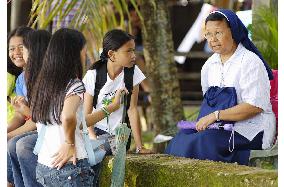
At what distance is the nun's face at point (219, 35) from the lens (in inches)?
209

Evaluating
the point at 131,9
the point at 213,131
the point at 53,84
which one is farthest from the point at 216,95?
the point at 131,9

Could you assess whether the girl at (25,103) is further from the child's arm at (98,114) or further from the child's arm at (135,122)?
the child's arm at (135,122)

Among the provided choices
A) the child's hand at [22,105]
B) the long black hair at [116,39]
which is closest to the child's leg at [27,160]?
the child's hand at [22,105]

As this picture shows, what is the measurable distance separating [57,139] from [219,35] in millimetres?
1421

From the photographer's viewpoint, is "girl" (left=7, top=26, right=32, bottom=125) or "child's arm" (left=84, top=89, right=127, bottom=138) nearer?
"child's arm" (left=84, top=89, right=127, bottom=138)

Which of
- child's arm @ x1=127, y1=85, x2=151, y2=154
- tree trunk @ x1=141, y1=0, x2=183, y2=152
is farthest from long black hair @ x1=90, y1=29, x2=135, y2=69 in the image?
tree trunk @ x1=141, y1=0, x2=183, y2=152

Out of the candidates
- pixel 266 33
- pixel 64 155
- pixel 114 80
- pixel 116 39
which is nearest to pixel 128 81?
pixel 114 80

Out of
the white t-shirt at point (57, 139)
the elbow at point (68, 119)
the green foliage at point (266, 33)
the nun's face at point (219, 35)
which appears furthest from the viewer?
the green foliage at point (266, 33)

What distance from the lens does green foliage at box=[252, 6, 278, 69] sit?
6.25 meters

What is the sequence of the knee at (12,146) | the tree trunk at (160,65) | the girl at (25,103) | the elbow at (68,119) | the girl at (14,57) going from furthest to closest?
the tree trunk at (160,65) < the girl at (14,57) < the knee at (12,146) < the girl at (25,103) < the elbow at (68,119)

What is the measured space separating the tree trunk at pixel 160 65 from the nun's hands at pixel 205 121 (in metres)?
2.63

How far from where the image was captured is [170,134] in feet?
23.8

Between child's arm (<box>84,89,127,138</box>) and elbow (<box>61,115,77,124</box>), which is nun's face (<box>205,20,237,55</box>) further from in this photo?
elbow (<box>61,115,77,124</box>)
